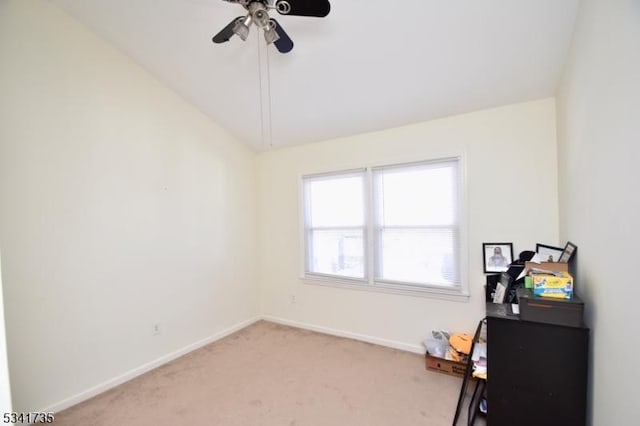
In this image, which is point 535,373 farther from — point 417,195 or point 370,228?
point 370,228

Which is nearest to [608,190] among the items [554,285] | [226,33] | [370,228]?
[554,285]

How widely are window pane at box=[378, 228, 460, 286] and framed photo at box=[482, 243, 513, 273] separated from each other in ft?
0.89

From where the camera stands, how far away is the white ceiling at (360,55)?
1.89 meters

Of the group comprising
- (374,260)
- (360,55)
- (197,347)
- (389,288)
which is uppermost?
(360,55)

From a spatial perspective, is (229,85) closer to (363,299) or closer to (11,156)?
(11,156)

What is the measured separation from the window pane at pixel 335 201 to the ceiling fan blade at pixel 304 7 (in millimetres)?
1945

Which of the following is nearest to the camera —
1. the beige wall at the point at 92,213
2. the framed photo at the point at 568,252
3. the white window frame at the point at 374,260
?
the framed photo at the point at 568,252

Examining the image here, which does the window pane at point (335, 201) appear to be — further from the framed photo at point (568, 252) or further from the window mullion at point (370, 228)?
the framed photo at point (568, 252)

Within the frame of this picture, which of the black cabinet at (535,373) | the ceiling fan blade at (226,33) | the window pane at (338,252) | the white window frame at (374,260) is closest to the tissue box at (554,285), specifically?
the black cabinet at (535,373)

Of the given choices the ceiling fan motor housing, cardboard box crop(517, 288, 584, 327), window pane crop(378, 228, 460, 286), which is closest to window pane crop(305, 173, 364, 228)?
window pane crop(378, 228, 460, 286)

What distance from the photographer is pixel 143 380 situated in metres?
2.51

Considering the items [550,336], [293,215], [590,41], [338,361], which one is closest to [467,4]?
[590,41]

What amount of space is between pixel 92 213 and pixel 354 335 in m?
2.93

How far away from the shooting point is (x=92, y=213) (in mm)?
2361
